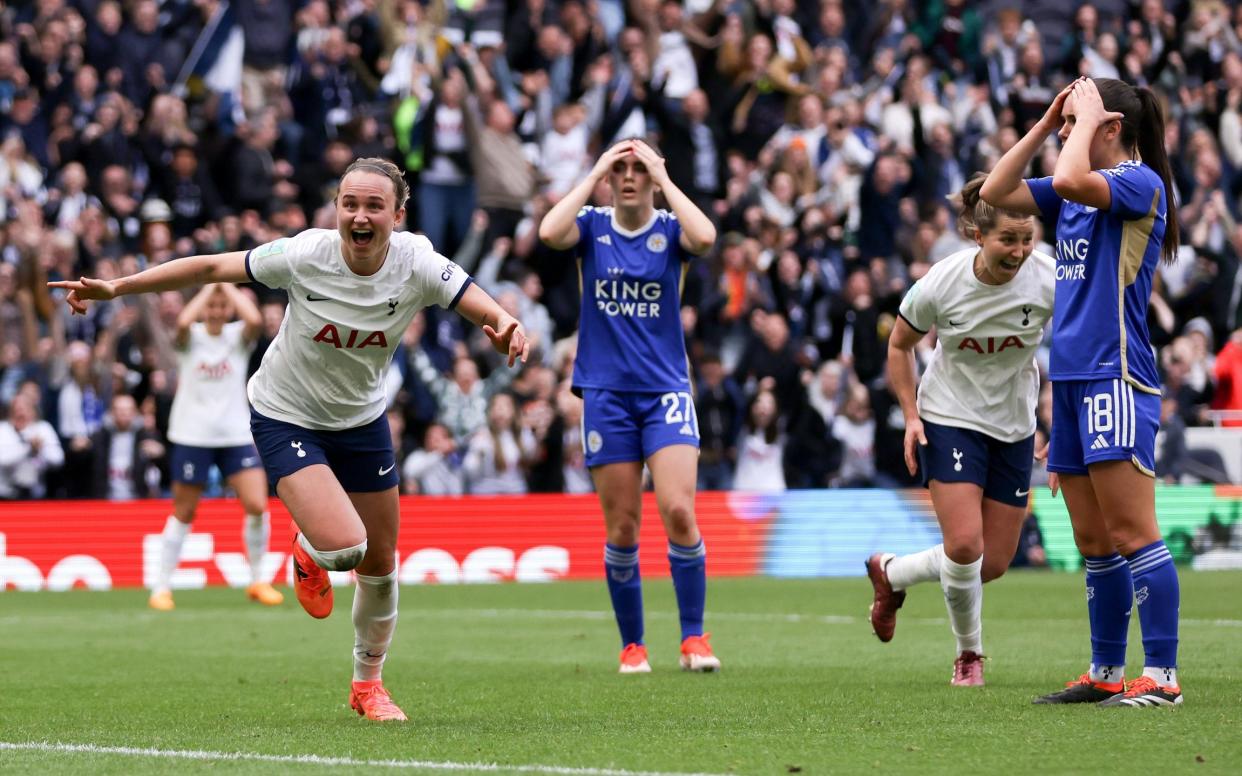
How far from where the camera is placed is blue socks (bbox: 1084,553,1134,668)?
27.3ft

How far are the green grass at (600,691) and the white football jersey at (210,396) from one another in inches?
58.7

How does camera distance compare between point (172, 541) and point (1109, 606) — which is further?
point (172, 541)

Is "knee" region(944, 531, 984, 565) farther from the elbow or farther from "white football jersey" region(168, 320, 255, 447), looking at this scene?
"white football jersey" region(168, 320, 255, 447)

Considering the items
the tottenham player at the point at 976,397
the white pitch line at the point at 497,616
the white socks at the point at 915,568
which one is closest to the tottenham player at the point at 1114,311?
the tottenham player at the point at 976,397

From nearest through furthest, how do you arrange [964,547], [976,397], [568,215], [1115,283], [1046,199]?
[1115,283]
[1046,199]
[964,547]
[976,397]
[568,215]

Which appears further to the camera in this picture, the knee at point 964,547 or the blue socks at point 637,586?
the blue socks at point 637,586

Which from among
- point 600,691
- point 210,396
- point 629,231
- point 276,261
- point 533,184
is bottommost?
point 600,691

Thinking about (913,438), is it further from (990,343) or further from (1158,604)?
(1158,604)

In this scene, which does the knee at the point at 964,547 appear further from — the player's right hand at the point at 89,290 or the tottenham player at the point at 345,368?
the player's right hand at the point at 89,290

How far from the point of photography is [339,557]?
767cm

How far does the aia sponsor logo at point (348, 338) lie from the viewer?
7.89 metres

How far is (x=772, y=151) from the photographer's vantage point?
77.7ft

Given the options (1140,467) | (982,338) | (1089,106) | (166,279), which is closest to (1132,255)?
(1089,106)

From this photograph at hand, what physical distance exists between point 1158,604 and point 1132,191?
1.72 metres
